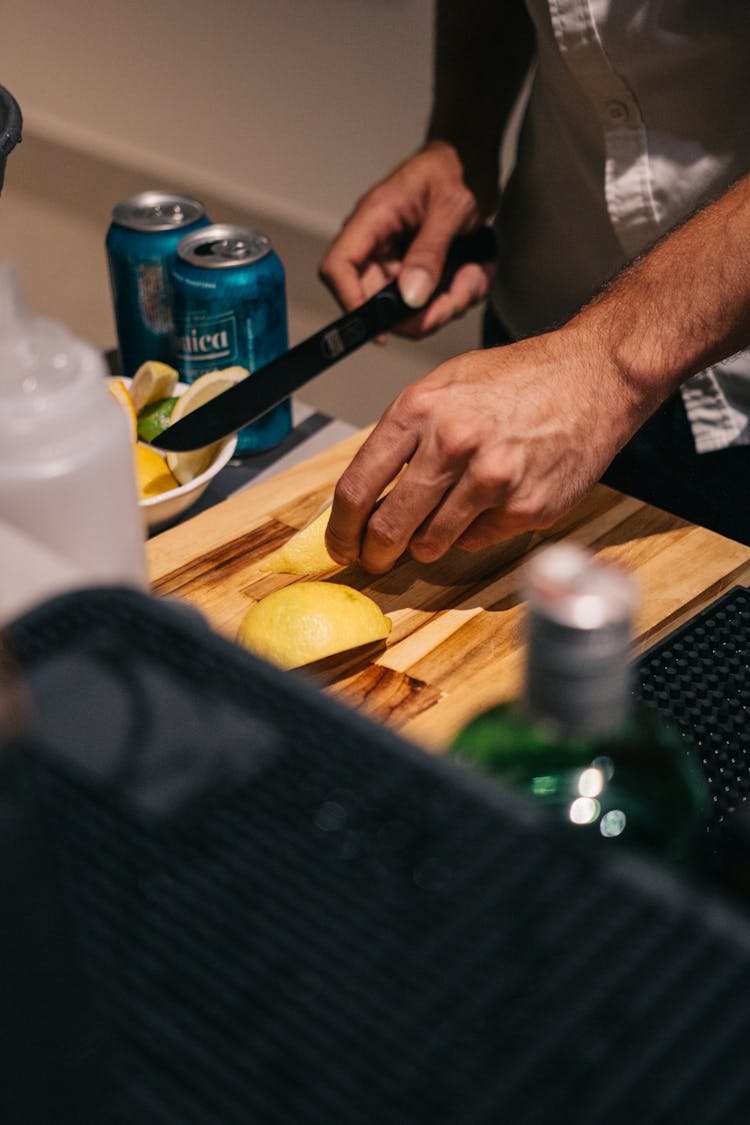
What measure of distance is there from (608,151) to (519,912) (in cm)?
102

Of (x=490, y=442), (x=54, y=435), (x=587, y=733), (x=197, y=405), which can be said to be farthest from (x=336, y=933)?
(x=197, y=405)

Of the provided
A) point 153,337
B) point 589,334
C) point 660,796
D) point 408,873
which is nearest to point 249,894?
point 408,873

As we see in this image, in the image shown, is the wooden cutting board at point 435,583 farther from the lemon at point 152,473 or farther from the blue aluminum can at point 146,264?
the blue aluminum can at point 146,264

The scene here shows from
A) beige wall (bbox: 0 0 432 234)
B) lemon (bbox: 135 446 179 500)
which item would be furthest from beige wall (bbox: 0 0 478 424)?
lemon (bbox: 135 446 179 500)

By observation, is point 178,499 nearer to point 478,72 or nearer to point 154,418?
point 154,418

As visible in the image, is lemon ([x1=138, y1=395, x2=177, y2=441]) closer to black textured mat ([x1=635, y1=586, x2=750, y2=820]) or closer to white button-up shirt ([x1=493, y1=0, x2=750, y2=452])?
white button-up shirt ([x1=493, y1=0, x2=750, y2=452])

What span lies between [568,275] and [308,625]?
2.20ft

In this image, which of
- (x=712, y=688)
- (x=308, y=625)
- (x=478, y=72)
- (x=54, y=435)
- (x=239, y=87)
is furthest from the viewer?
(x=239, y=87)

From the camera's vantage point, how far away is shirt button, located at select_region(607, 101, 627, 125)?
1183 mm

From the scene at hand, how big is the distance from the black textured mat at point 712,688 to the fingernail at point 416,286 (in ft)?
1.83

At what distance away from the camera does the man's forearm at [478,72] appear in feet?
4.83

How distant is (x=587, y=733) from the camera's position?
0.36m

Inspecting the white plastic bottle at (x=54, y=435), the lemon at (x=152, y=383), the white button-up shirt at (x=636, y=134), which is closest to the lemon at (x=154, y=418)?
the lemon at (x=152, y=383)

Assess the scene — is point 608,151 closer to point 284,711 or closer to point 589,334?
point 589,334
